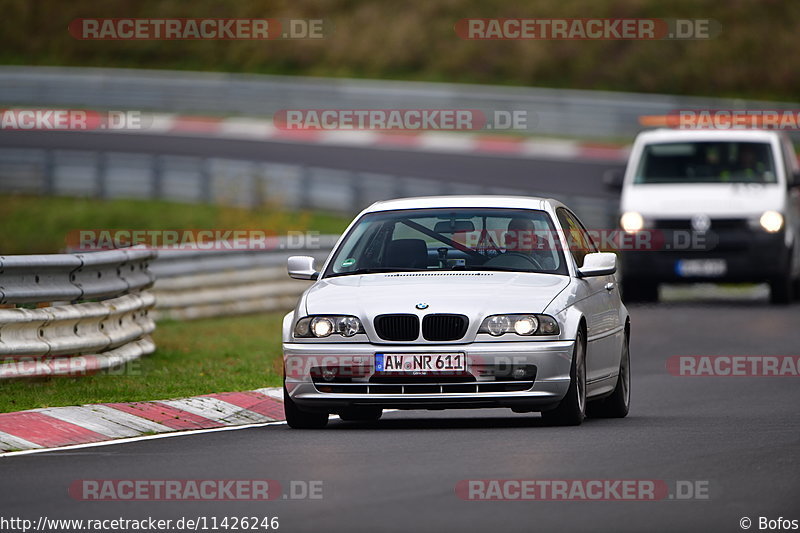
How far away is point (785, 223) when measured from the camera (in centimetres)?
2309

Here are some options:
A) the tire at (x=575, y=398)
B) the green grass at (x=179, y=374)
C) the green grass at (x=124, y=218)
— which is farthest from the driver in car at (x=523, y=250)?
the green grass at (x=124, y=218)

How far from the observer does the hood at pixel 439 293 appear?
1114cm

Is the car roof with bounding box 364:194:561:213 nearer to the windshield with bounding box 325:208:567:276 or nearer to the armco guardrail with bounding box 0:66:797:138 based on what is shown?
the windshield with bounding box 325:208:567:276

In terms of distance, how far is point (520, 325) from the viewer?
1112 cm

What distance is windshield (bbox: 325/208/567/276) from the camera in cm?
1198

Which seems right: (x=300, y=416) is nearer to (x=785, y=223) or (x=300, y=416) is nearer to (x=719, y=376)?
(x=719, y=376)

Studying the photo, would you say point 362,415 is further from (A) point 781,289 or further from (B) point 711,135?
(B) point 711,135

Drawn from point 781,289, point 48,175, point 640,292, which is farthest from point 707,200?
point 48,175

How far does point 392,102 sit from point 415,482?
36051 mm

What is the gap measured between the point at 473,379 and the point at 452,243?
1426mm

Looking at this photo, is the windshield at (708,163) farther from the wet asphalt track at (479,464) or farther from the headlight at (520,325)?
the headlight at (520,325)

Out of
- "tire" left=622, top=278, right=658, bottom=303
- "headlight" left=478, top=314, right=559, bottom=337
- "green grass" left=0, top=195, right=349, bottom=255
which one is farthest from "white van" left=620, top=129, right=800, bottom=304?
"headlight" left=478, top=314, right=559, bottom=337

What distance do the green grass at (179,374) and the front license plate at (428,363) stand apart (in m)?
2.39

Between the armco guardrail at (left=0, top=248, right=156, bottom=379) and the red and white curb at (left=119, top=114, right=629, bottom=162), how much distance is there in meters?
27.0
